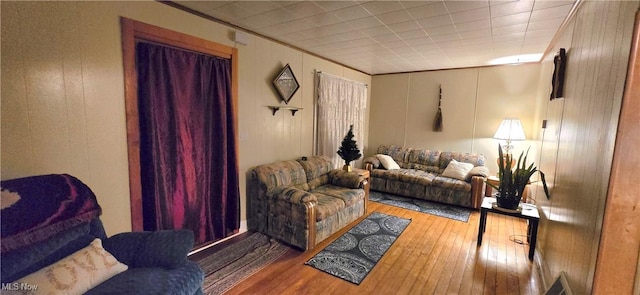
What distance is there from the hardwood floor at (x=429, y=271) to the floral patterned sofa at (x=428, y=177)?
888mm

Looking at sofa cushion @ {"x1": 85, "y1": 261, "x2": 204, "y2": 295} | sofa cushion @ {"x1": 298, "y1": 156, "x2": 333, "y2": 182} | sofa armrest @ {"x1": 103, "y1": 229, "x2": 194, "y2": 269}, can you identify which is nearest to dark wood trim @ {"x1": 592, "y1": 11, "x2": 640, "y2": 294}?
sofa cushion @ {"x1": 85, "y1": 261, "x2": 204, "y2": 295}

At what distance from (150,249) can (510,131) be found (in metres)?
4.79

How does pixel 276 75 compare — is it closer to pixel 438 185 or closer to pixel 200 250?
pixel 200 250

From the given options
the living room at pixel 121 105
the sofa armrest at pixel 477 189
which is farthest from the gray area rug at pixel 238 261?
the sofa armrest at pixel 477 189

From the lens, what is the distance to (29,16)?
5.33ft

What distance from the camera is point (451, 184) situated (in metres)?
4.13

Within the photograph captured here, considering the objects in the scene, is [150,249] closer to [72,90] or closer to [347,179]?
[72,90]

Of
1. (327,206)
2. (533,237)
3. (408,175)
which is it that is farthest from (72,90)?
(408,175)

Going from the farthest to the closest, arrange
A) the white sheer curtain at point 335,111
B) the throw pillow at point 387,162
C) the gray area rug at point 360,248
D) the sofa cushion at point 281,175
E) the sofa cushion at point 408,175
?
1. the throw pillow at point 387,162
2. the sofa cushion at point 408,175
3. the white sheer curtain at point 335,111
4. the sofa cushion at point 281,175
5. the gray area rug at point 360,248

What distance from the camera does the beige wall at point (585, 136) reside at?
119 cm

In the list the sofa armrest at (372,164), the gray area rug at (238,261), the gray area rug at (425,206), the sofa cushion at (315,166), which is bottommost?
the gray area rug at (238,261)

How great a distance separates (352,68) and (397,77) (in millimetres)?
1078

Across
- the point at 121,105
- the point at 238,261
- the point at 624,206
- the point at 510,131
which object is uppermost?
the point at 121,105

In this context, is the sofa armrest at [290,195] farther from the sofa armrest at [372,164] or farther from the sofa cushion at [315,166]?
the sofa armrest at [372,164]
